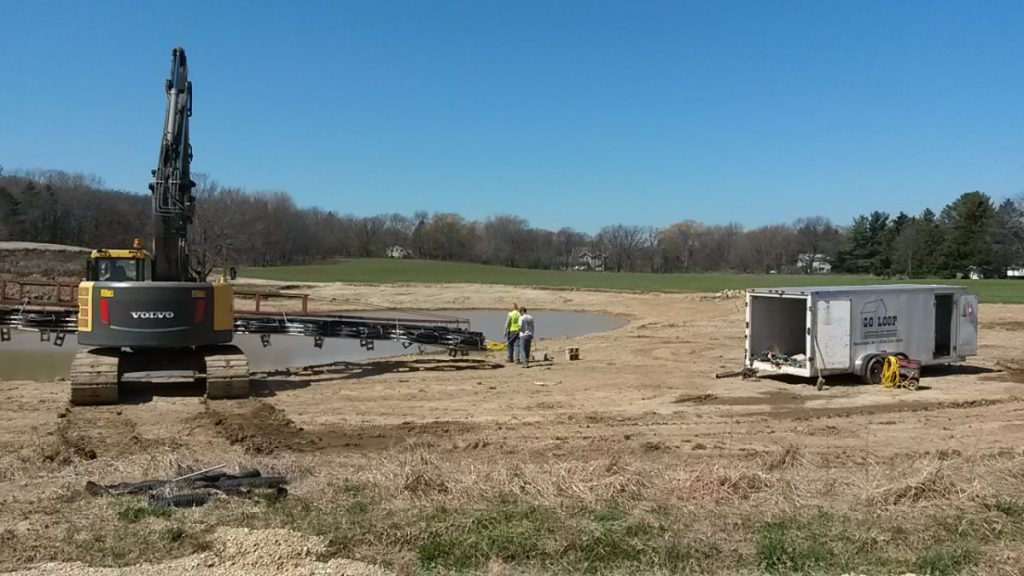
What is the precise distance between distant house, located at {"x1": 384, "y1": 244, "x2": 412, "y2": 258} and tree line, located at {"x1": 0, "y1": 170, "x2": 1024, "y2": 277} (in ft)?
2.85

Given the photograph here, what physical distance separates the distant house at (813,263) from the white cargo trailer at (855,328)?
130 metres

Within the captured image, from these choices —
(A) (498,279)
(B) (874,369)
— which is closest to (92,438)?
(B) (874,369)

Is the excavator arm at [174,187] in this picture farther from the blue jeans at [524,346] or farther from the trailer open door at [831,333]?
the trailer open door at [831,333]

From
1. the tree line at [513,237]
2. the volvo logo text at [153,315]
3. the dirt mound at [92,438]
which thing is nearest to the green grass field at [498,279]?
the tree line at [513,237]

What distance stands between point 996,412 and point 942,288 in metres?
5.62

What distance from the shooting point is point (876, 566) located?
530cm

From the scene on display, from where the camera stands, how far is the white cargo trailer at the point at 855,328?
57.1ft

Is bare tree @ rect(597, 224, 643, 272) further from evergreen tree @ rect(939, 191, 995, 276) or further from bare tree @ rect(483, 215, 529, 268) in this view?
evergreen tree @ rect(939, 191, 995, 276)

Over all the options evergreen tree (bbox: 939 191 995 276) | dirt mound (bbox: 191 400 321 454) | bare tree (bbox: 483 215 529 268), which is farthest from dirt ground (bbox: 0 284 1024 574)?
bare tree (bbox: 483 215 529 268)

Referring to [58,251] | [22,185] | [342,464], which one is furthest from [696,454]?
[22,185]

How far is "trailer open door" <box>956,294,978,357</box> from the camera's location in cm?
1961

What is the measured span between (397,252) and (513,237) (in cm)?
2507

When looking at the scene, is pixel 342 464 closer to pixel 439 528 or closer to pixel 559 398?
pixel 439 528

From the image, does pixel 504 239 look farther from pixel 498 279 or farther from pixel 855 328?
pixel 855 328
